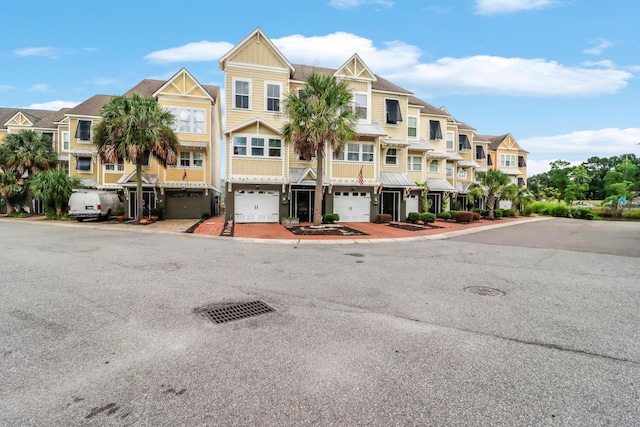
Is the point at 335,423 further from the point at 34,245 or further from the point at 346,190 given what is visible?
the point at 346,190

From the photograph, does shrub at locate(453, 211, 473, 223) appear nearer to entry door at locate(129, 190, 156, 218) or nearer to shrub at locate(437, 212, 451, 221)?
shrub at locate(437, 212, 451, 221)

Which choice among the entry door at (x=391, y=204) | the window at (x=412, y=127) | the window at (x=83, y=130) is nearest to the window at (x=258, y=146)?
the entry door at (x=391, y=204)

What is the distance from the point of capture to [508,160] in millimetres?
43438

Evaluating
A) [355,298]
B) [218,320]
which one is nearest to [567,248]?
[355,298]

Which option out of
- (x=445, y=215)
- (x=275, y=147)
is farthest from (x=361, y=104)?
(x=445, y=215)

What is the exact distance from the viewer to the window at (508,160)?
4319 cm

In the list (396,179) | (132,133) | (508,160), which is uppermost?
(508,160)

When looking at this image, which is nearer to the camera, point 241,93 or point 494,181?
point 241,93

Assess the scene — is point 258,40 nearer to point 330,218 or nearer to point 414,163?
point 330,218

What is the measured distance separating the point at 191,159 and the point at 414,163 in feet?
60.6

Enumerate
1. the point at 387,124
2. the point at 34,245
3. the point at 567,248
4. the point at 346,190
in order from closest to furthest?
the point at 34,245 < the point at 567,248 < the point at 346,190 < the point at 387,124

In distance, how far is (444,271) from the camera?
876 centimetres

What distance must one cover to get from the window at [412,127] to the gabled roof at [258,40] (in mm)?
10971

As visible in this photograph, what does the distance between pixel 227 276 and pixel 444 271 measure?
A: 5613 mm
